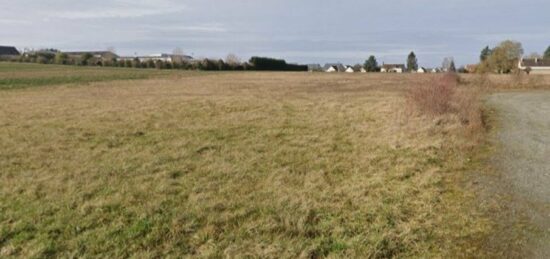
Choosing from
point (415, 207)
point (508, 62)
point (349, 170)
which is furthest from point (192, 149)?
point (508, 62)

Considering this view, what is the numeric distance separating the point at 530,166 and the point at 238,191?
524cm

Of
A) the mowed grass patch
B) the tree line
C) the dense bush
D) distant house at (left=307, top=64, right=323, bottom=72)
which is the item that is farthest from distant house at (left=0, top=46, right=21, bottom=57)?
the mowed grass patch

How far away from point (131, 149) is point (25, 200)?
3512 millimetres

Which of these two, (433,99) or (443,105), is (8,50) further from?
(443,105)

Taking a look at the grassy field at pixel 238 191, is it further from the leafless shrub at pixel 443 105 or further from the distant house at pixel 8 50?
the distant house at pixel 8 50

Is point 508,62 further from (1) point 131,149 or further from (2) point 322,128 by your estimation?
(1) point 131,149

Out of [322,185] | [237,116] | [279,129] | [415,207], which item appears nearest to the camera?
[415,207]

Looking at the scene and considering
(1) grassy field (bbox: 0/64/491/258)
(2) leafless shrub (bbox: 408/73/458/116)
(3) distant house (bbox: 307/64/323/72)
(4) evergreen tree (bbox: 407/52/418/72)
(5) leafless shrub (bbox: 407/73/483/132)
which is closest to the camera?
(1) grassy field (bbox: 0/64/491/258)

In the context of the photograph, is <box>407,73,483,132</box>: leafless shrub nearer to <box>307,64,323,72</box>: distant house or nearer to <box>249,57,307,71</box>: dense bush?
<box>249,57,307,71</box>: dense bush

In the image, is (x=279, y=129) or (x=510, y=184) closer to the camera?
(x=510, y=184)

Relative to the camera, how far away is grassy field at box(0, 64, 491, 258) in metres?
4.50

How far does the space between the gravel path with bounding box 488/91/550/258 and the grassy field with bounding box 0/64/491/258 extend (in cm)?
55

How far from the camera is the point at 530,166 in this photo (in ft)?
25.7

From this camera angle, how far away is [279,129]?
12.3 metres
